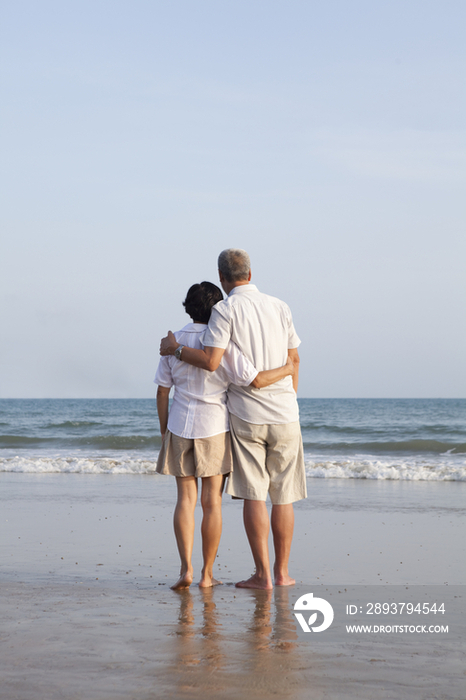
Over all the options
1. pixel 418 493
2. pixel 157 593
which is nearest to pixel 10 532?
pixel 157 593

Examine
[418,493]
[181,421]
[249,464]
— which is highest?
[181,421]

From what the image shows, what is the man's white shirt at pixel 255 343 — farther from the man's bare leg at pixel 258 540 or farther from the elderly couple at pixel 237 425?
the man's bare leg at pixel 258 540

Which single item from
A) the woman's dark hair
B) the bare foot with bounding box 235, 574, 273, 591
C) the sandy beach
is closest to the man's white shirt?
the woman's dark hair

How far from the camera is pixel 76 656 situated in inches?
88.0

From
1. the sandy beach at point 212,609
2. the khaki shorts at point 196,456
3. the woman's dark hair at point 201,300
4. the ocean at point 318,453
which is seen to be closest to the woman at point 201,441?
the khaki shorts at point 196,456

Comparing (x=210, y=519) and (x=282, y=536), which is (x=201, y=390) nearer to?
(x=210, y=519)

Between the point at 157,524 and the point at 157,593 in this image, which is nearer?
the point at 157,593

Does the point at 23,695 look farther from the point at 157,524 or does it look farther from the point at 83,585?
the point at 157,524

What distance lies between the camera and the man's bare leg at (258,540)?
3.33 metres

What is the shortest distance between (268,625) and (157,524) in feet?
9.17

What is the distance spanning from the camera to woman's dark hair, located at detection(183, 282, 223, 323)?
3488mm

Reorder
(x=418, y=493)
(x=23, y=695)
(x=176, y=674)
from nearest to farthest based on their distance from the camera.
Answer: (x=23, y=695), (x=176, y=674), (x=418, y=493)

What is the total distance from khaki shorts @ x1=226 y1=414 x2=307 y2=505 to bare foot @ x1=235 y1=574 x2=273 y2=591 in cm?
40

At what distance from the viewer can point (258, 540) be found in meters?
3.34
